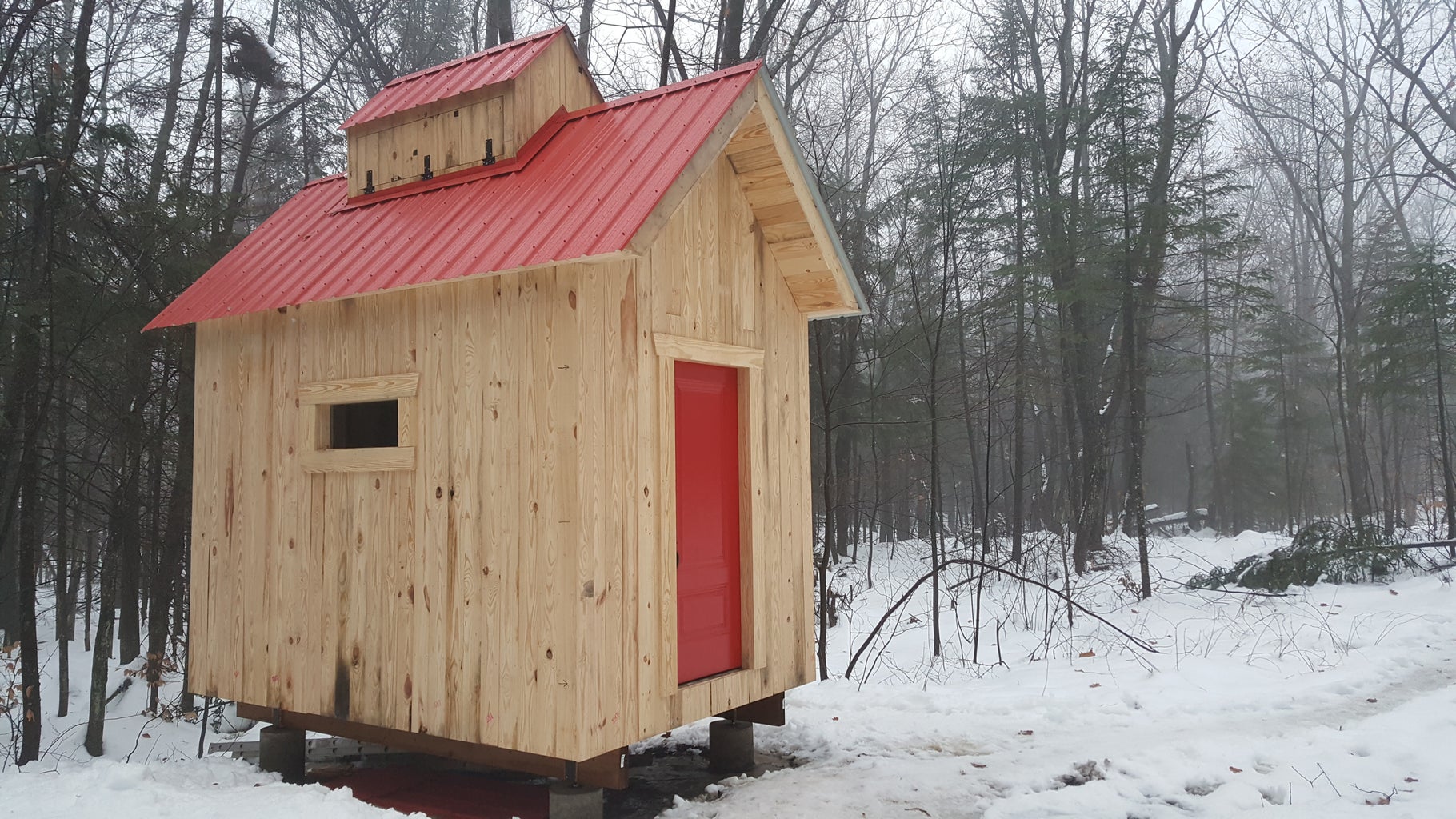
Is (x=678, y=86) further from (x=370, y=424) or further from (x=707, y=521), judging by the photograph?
(x=370, y=424)

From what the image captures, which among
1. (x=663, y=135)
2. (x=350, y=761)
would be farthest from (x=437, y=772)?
(x=663, y=135)

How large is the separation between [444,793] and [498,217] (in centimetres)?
330

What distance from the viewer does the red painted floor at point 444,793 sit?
498 centimetres

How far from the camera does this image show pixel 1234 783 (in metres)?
4.64

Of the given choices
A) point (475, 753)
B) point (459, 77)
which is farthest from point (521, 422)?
point (459, 77)

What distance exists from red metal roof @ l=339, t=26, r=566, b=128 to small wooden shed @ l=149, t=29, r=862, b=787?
31 millimetres

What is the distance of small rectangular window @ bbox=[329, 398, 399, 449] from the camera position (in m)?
6.04

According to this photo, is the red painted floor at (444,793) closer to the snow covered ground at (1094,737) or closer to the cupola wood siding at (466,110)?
the snow covered ground at (1094,737)

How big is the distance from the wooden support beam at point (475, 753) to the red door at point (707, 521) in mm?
653

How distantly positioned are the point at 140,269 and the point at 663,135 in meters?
6.30

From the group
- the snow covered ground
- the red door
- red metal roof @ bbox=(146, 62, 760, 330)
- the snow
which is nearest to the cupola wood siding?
red metal roof @ bbox=(146, 62, 760, 330)

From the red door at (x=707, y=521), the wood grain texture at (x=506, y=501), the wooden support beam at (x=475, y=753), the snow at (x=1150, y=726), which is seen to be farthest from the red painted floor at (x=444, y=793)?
the red door at (x=707, y=521)

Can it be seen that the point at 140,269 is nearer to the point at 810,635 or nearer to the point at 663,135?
the point at 663,135

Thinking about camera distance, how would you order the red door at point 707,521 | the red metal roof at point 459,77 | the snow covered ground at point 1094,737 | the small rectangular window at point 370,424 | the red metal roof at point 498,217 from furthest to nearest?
the small rectangular window at point 370,424 → the red metal roof at point 459,77 → the red door at point 707,521 → the snow covered ground at point 1094,737 → the red metal roof at point 498,217
